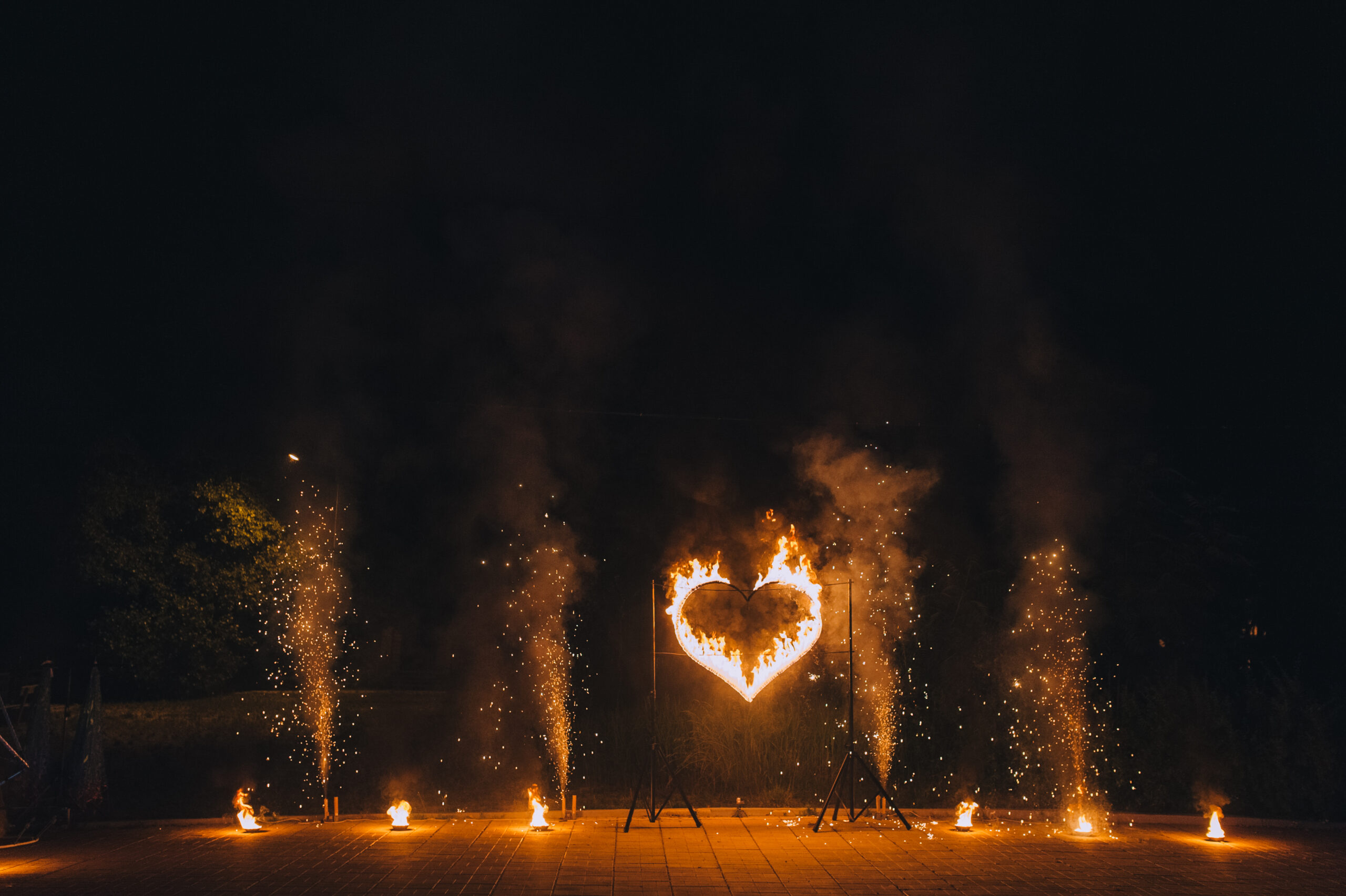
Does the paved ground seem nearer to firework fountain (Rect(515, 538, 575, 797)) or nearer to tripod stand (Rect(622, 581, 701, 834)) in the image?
tripod stand (Rect(622, 581, 701, 834))

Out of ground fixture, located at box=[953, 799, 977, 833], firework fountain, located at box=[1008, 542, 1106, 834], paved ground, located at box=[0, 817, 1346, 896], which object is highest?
firework fountain, located at box=[1008, 542, 1106, 834]

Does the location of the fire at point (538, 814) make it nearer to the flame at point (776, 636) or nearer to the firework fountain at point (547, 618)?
the flame at point (776, 636)

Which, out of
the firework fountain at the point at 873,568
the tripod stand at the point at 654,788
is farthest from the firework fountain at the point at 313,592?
the firework fountain at the point at 873,568

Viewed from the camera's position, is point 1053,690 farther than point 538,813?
Yes

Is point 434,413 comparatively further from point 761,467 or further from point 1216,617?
point 1216,617

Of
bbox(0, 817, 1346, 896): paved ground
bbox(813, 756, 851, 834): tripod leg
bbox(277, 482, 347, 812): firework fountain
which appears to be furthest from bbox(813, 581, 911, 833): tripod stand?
bbox(277, 482, 347, 812): firework fountain

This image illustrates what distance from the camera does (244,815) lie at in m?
9.15

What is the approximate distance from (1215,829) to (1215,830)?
0.02 m

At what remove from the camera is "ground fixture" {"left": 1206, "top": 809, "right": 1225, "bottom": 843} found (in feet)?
29.3

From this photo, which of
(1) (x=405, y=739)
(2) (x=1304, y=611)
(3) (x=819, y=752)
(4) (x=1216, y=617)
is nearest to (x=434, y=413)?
(1) (x=405, y=739)

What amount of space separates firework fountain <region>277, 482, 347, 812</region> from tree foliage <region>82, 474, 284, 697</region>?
0.97 feet

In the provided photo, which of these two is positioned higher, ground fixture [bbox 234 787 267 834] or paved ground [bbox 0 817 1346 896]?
ground fixture [bbox 234 787 267 834]

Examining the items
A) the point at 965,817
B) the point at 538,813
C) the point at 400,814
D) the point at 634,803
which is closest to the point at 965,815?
the point at 965,817

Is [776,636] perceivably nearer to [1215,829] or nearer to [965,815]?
[965,815]
